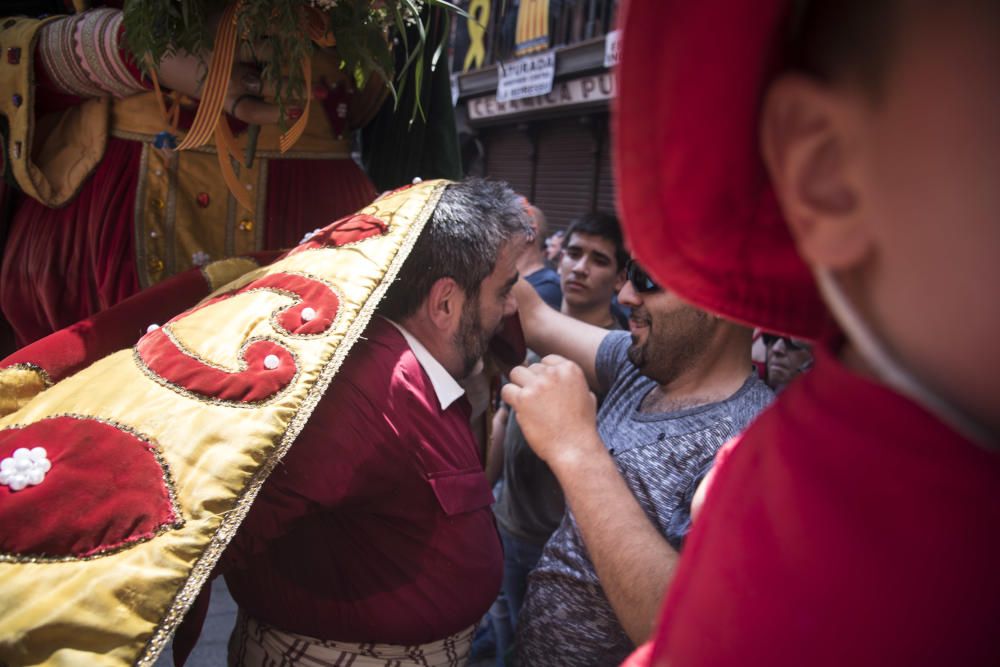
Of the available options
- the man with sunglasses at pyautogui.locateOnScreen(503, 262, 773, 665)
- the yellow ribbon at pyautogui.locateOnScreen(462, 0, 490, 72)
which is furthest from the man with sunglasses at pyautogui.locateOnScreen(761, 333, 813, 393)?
the yellow ribbon at pyautogui.locateOnScreen(462, 0, 490, 72)

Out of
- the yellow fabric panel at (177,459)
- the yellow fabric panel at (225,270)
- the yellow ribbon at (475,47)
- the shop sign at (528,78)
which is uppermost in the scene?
the yellow ribbon at (475,47)

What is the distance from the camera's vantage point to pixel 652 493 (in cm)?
153

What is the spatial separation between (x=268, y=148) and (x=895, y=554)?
1.78 metres

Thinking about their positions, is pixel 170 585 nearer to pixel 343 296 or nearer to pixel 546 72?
pixel 343 296

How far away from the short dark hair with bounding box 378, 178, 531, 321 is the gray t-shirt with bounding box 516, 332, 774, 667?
1.92 ft

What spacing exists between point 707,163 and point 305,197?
1.55 metres

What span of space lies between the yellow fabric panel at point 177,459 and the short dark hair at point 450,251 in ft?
0.99

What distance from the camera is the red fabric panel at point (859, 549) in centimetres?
40

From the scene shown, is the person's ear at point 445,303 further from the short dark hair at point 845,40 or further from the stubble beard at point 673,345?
the short dark hair at point 845,40

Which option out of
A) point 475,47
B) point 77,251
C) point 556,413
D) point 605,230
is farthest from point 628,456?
point 475,47

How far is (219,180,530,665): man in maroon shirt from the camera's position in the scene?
1.31 metres

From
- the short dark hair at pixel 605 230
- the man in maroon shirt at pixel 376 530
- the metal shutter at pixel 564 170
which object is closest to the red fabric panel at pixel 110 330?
the man in maroon shirt at pixel 376 530

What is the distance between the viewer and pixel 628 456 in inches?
65.1

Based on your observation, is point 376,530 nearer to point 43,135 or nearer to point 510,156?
point 43,135
